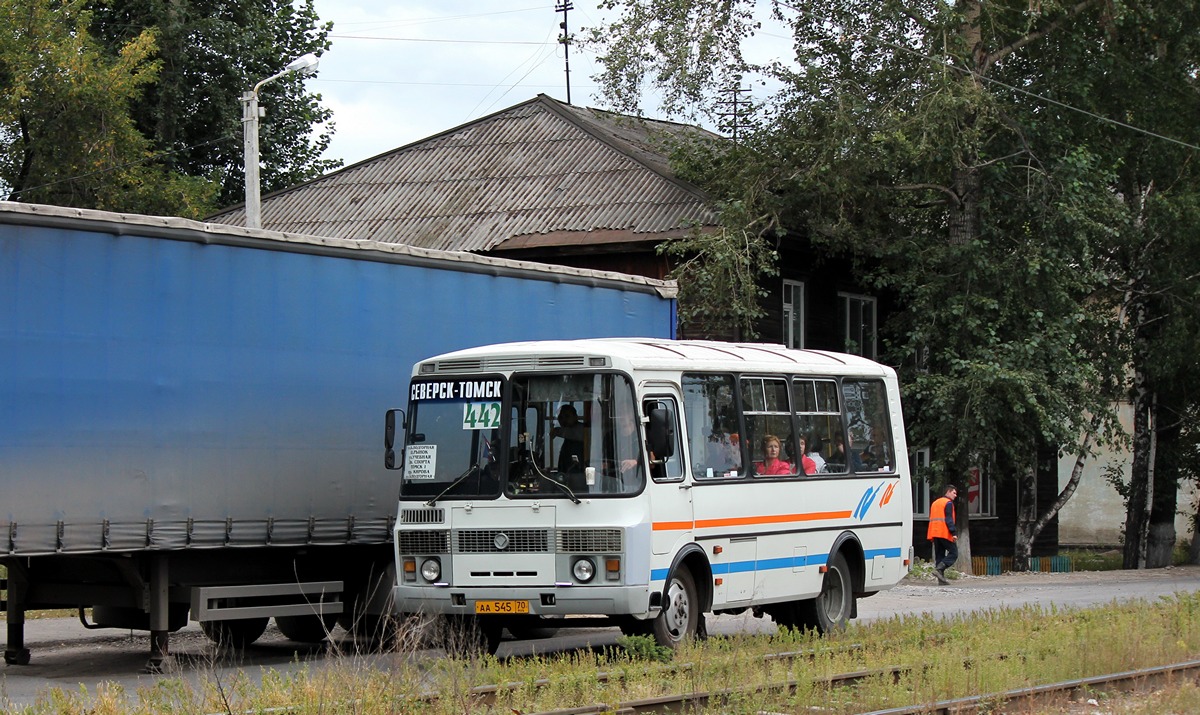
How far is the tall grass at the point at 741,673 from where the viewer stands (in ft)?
28.5

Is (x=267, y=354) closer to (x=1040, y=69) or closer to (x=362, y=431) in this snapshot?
(x=362, y=431)

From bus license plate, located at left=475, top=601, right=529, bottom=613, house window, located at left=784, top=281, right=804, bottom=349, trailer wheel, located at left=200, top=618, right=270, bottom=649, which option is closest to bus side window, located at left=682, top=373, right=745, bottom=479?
bus license plate, located at left=475, top=601, right=529, bottom=613

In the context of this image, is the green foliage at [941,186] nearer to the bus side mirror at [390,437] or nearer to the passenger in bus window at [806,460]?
A: the passenger in bus window at [806,460]

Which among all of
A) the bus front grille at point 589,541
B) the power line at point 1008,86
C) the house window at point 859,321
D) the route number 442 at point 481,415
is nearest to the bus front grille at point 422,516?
the route number 442 at point 481,415

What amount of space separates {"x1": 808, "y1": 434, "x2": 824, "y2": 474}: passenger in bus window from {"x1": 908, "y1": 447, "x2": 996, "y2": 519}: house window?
8554 mm

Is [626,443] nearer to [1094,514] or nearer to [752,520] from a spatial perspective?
[752,520]

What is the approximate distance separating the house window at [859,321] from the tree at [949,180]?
2.56 m

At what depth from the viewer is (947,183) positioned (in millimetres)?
26547

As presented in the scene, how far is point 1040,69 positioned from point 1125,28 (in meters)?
1.81

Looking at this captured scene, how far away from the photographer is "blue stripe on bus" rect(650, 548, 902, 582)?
1214 cm

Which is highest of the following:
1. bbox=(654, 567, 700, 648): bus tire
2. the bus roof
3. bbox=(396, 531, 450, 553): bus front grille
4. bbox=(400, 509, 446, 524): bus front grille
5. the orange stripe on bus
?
the bus roof

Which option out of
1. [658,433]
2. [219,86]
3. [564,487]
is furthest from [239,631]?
[219,86]

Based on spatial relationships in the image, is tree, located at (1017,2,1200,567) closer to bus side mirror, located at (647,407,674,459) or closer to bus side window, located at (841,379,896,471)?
bus side window, located at (841,379,896,471)

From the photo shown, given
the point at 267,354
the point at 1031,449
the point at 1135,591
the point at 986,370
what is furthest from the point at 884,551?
the point at 1031,449
